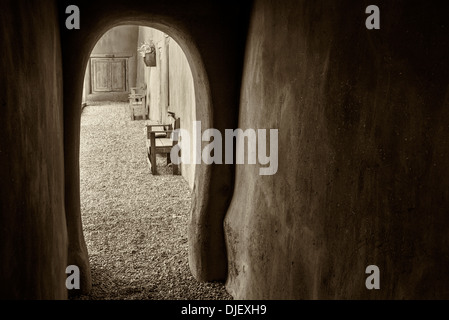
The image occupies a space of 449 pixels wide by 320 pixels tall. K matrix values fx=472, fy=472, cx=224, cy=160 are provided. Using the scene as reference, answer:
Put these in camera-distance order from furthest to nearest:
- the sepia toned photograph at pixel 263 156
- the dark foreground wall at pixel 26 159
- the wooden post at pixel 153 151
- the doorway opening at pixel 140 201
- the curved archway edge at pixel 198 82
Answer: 1. the wooden post at pixel 153 151
2. the doorway opening at pixel 140 201
3. the curved archway edge at pixel 198 82
4. the sepia toned photograph at pixel 263 156
5. the dark foreground wall at pixel 26 159

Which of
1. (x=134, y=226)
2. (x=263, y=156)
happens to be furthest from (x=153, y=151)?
(x=263, y=156)

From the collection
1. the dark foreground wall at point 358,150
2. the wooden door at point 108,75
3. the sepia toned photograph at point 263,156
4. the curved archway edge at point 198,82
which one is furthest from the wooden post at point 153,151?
the wooden door at point 108,75

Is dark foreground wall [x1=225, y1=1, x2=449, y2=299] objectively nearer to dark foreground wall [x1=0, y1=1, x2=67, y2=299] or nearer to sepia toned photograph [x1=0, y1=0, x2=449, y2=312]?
sepia toned photograph [x1=0, y1=0, x2=449, y2=312]

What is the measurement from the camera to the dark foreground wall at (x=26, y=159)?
2035 millimetres

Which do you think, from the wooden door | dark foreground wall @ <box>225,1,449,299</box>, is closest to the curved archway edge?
dark foreground wall @ <box>225,1,449,299</box>

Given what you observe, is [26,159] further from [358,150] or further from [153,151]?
[153,151]

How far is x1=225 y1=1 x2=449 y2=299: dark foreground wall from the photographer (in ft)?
7.43

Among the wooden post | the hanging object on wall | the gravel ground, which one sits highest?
the hanging object on wall

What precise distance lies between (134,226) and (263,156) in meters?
3.43

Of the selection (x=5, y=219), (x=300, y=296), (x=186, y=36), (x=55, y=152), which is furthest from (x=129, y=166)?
(x=5, y=219)

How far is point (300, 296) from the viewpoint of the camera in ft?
10.0

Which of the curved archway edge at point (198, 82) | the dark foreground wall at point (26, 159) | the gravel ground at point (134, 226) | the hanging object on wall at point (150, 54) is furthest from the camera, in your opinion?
the hanging object on wall at point (150, 54)

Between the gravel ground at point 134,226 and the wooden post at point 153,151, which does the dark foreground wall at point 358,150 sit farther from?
the wooden post at point 153,151

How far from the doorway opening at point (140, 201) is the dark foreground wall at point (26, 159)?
6.33ft
